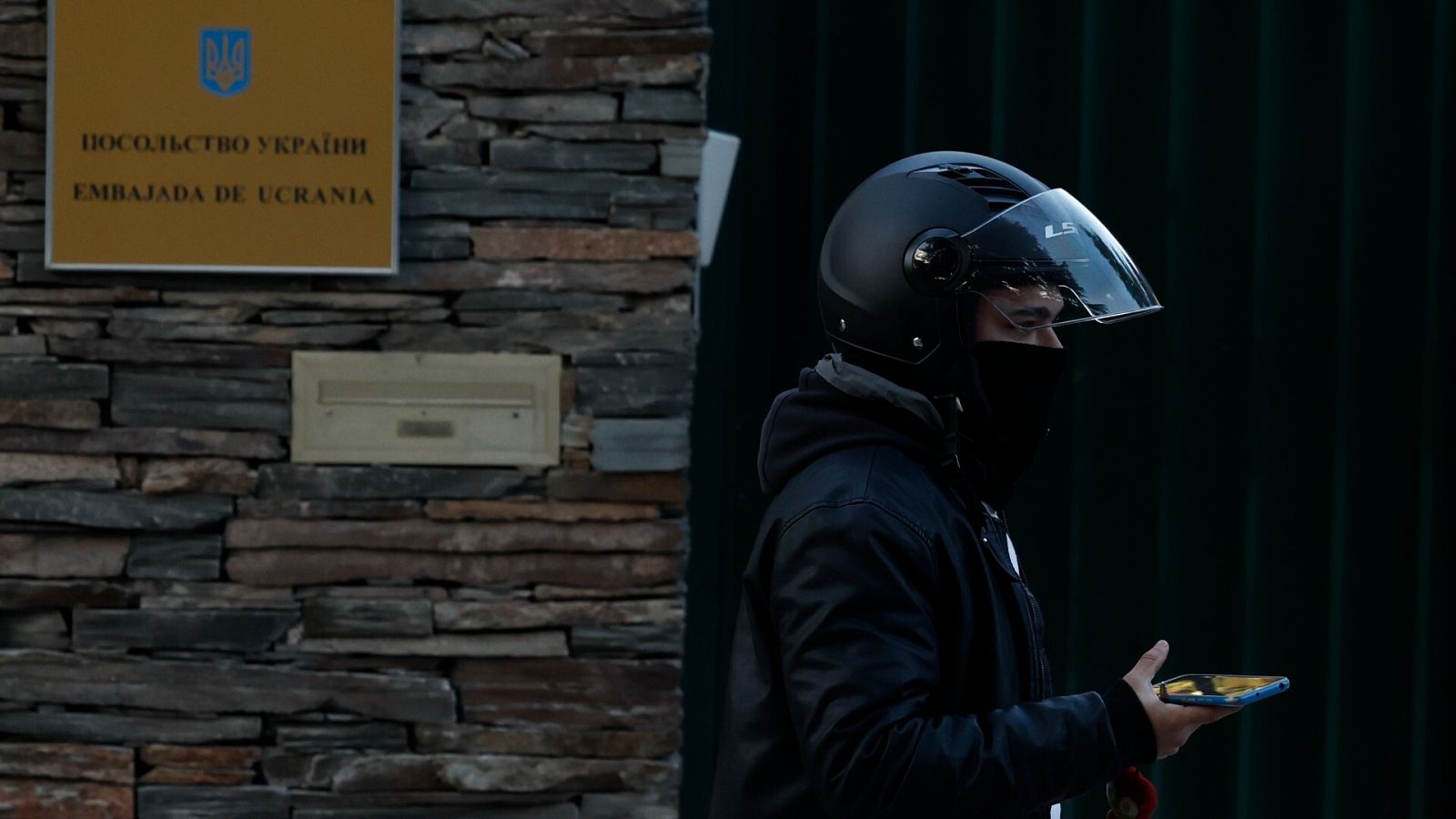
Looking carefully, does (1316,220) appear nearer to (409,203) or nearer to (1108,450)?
(1108,450)

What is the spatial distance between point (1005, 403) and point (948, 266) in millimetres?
176

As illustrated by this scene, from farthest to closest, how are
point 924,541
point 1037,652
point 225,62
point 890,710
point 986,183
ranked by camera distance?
point 225,62 < point 986,183 < point 1037,652 < point 924,541 < point 890,710

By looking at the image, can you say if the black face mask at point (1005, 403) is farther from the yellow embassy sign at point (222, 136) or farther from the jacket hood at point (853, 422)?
the yellow embassy sign at point (222, 136)

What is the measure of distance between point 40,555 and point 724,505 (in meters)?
1.49

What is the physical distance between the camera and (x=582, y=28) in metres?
3.06

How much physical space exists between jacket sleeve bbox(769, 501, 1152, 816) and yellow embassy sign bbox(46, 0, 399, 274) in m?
1.65

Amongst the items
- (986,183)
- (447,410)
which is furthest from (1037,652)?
(447,410)

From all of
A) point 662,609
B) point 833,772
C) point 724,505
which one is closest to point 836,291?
point 833,772

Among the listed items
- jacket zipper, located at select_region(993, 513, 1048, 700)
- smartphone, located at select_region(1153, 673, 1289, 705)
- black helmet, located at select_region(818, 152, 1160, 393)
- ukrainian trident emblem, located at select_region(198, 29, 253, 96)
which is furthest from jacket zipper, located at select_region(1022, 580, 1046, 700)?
ukrainian trident emblem, located at select_region(198, 29, 253, 96)

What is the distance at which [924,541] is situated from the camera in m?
1.68

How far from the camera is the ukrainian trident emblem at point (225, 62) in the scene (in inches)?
119

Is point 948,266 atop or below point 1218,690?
atop

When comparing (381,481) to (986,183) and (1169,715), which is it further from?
(1169,715)

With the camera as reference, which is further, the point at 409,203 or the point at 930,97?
the point at 930,97
